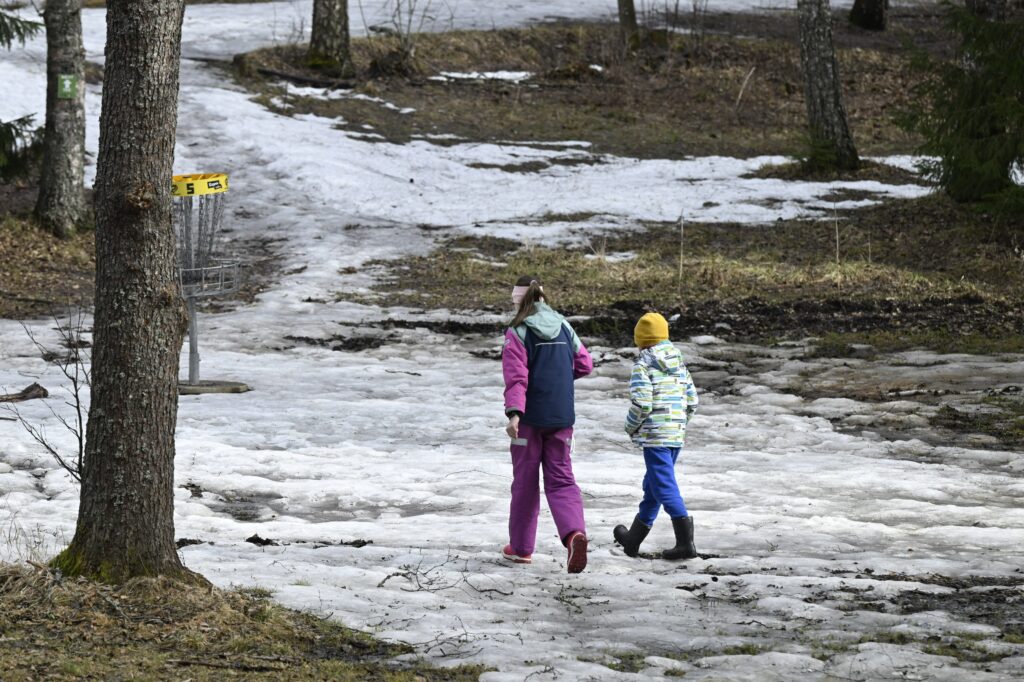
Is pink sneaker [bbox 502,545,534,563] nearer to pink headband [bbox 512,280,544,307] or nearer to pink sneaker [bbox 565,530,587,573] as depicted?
pink sneaker [bbox 565,530,587,573]

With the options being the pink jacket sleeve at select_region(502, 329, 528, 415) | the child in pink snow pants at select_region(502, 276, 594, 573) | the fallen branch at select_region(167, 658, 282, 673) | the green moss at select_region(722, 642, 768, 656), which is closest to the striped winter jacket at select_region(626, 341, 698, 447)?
the child in pink snow pants at select_region(502, 276, 594, 573)

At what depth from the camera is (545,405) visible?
24.1 ft

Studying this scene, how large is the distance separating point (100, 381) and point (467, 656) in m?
2.16

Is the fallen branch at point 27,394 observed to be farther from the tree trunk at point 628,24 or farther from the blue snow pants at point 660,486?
the tree trunk at point 628,24

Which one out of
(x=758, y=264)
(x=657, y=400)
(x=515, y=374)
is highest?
(x=515, y=374)

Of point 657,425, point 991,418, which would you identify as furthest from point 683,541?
point 991,418

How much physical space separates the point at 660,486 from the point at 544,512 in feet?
5.25

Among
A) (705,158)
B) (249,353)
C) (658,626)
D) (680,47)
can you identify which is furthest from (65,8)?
(680,47)

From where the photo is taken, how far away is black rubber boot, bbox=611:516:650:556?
7.51 m

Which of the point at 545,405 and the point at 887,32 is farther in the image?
the point at 887,32

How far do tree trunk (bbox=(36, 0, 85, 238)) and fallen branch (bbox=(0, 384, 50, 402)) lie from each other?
23.3 ft

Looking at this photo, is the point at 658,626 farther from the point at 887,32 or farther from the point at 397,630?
the point at 887,32

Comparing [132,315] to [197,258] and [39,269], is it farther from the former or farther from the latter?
[39,269]

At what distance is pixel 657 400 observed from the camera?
7.50 metres
